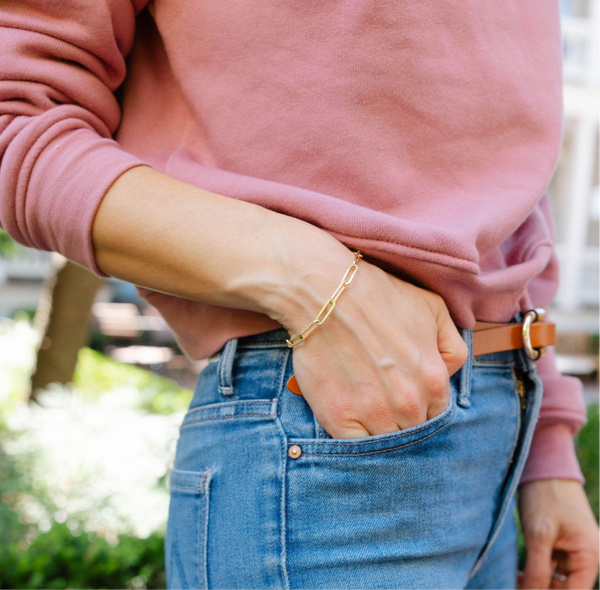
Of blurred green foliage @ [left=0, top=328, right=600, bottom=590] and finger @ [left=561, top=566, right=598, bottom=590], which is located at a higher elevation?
finger @ [left=561, top=566, right=598, bottom=590]

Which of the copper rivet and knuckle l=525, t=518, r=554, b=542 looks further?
knuckle l=525, t=518, r=554, b=542

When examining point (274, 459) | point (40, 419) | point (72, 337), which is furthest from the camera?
point (72, 337)

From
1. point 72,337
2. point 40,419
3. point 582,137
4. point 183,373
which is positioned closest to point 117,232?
point 40,419

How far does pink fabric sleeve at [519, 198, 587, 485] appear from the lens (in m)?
1.22

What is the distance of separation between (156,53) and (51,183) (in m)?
0.36

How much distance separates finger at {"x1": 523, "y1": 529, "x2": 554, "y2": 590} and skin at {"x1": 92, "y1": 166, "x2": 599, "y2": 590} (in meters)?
0.59

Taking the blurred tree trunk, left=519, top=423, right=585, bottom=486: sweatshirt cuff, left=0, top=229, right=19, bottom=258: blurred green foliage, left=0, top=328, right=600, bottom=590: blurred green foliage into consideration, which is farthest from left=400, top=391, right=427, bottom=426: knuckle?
left=0, top=229, right=19, bottom=258: blurred green foliage

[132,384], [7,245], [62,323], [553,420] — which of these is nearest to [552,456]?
[553,420]

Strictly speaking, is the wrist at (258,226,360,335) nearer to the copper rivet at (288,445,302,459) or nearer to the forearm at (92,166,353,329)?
the forearm at (92,166,353,329)

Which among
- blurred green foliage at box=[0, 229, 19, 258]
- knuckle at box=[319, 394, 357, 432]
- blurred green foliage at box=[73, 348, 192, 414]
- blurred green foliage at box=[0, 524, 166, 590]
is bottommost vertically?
blurred green foliage at box=[0, 524, 166, 590]

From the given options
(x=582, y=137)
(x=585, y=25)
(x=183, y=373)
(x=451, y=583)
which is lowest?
(x=451, y=583)

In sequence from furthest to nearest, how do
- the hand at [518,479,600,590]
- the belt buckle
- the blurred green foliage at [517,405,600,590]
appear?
the blurred green foliage at [517,405,600,590] → the hand at [518,479,600,590] → the belt buckle

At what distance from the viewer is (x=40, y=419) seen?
3518 millimetres

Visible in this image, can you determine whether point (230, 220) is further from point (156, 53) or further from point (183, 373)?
point (183, 373)
